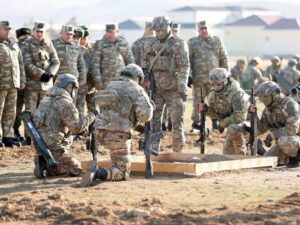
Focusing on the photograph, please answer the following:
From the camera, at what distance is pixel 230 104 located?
18766 millimetres

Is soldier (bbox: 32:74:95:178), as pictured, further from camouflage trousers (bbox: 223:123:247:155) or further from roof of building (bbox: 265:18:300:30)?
roof of building (bbox: 265:18:300:30)

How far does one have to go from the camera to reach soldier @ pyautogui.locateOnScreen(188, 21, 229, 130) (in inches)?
949

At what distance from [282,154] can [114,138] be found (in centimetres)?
357

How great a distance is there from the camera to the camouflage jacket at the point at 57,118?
655 inches

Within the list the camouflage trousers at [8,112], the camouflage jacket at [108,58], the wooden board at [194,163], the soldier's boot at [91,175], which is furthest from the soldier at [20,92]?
the soldier's boot at [91,175]

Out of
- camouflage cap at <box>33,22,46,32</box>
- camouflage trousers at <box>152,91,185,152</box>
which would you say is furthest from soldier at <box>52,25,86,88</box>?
camouflage trousers at <box>152,91,185,152</box>

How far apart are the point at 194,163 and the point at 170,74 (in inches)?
110

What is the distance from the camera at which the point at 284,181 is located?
54.3ft

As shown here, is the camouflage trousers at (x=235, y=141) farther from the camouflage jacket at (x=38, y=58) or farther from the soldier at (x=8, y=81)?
the soldier at (x=8, y=81)

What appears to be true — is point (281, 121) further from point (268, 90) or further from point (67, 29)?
point (67, 29)

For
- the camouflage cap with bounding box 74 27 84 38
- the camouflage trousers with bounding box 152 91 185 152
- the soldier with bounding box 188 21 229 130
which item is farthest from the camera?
the soldier with bounding box 188 21 229 130

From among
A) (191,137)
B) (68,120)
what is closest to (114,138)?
(68,120)

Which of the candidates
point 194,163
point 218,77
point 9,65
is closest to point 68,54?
point 9,65

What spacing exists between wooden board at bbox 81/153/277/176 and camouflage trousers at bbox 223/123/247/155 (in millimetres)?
645
